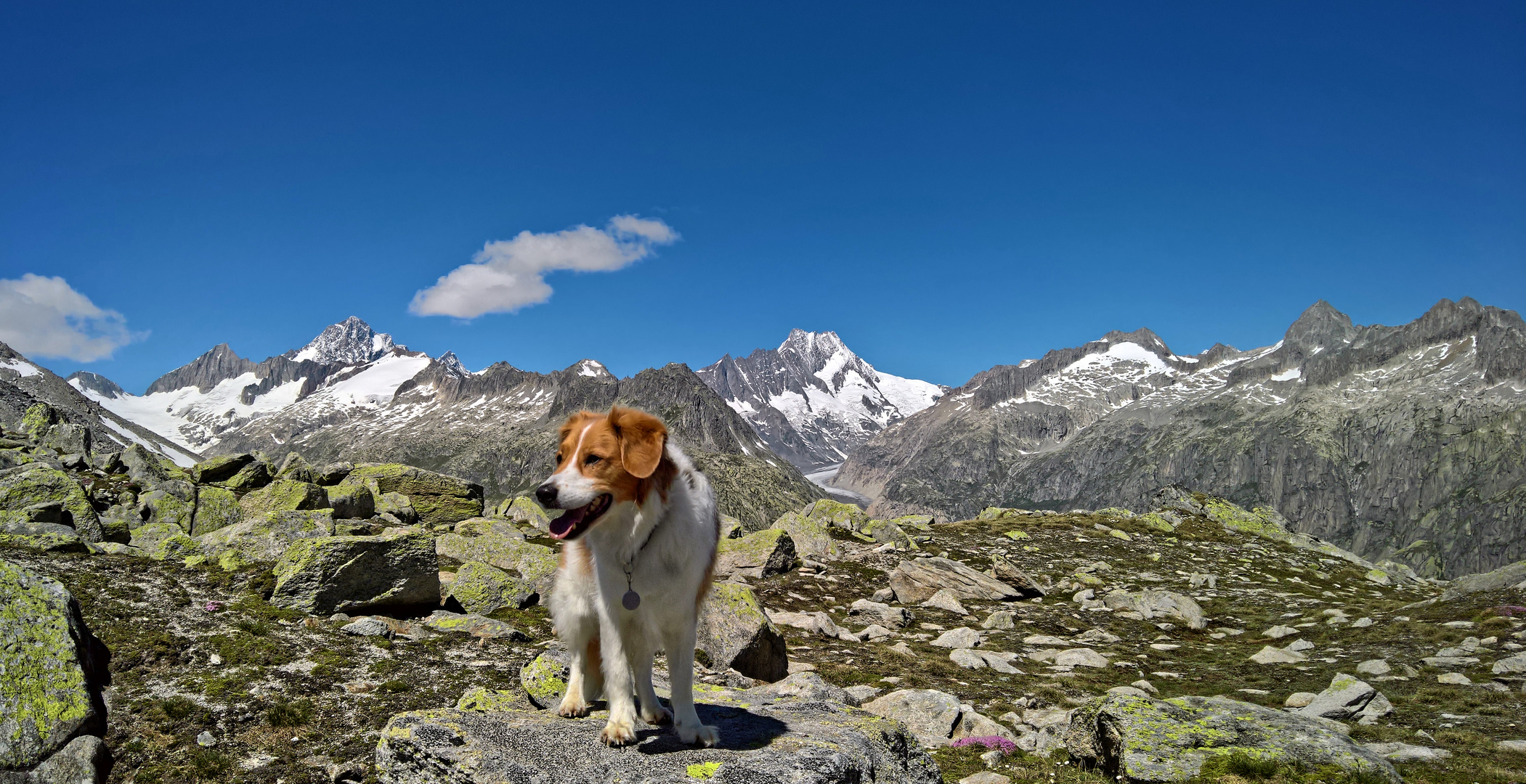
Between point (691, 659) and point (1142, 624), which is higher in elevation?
point (691, 659)

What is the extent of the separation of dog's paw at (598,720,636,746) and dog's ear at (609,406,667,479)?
7.98 feet

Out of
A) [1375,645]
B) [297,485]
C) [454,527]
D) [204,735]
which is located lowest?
[1375,645]

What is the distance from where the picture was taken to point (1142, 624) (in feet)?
93.7

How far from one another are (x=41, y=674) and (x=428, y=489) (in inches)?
1206

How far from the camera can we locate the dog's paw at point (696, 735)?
6.66 metres

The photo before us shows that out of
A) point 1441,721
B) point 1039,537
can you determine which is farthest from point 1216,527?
point 1441,721

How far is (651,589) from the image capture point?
634cm

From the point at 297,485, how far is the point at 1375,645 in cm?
3891

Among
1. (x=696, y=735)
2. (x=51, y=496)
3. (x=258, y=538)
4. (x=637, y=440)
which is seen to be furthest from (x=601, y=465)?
(x=51, y=496)

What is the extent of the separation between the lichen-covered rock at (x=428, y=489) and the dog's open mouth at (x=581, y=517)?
31300 mm

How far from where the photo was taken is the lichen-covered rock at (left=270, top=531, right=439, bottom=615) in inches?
546

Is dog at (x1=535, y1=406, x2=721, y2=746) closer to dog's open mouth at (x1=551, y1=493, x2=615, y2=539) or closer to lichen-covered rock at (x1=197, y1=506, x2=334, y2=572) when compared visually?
dog's open mouth at (x1=551, y1=493, x2=615, y2=539)

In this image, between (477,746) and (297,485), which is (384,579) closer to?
(477,746)

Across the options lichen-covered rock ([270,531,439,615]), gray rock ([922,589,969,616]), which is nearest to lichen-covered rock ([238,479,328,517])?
lichen-covered rock ([270,531,439,615])
